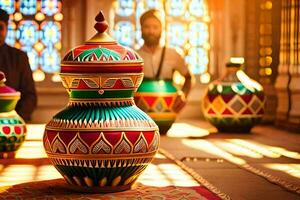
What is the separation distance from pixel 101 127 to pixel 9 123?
158cm

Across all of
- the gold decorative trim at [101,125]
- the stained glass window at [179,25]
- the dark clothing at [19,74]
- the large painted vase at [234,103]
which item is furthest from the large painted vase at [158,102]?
the gold decorative trim at [101,125]

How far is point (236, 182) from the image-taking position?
471cm

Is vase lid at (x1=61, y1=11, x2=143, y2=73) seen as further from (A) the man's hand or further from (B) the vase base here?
(A) the man's hand

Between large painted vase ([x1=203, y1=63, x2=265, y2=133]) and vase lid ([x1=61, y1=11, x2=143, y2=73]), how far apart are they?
12.0 ft

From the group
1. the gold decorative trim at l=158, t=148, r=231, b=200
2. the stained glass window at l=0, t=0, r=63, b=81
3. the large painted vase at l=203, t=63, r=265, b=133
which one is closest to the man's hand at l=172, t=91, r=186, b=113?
the large painted vase at l=203, t=63, r=265, b=133

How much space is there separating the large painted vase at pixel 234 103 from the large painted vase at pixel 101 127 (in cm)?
364

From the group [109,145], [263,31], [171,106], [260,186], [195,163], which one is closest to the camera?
[109,145]

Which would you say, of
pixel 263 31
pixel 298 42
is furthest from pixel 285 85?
pixel 263 31

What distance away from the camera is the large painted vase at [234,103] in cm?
794

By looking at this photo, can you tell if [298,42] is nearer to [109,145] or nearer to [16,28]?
[16,28]

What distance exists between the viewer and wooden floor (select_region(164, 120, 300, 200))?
14.8 feet

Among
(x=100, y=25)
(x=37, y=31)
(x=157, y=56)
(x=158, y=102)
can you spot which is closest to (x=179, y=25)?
(x=37, y=31)

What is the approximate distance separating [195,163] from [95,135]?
1592 millimetres

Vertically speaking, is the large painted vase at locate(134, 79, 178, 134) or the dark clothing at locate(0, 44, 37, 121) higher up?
the dark clothing at locate(0, 44, 37, 121)
